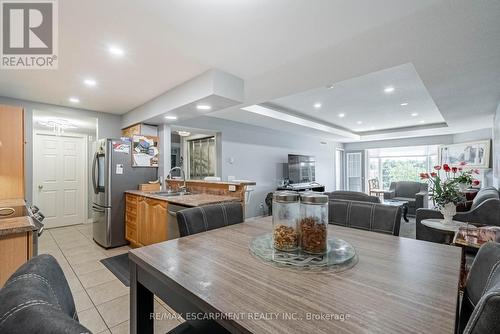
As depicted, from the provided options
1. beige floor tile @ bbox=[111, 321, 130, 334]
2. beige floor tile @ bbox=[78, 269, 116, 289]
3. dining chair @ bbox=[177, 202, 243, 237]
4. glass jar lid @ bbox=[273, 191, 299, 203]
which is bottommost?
beige floor tile @ bbox=[111, 321, 130, 334]

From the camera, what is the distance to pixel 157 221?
113 inches

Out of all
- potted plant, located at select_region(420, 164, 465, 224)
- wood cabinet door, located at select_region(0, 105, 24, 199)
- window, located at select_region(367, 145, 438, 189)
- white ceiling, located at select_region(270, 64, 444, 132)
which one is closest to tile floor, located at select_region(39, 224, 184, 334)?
wood cabinet door, located at select_region(0, 105, 24, 199)

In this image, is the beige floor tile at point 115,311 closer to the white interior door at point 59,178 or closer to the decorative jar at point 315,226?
the decorative jar at point 315,226

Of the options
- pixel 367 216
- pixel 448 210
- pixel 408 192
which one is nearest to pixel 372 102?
pixel 448 210

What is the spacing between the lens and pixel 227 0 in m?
1.49

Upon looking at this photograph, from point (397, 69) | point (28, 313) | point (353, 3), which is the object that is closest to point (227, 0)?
point (353, 3)

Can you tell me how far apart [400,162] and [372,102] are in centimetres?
486

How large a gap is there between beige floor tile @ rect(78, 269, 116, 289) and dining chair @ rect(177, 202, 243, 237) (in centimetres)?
177

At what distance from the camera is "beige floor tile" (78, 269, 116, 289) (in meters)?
2.38

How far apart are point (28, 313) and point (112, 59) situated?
98.2 inches

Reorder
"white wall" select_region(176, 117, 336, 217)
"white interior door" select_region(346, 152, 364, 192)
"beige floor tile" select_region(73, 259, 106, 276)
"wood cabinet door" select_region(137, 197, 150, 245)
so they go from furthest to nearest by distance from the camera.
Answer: "white interior door" select_region(346, 152, 364, 192) → "white wall" select_region(176, 117, 336, 217) → "wood cabinet door" select_region(137, 197, 150, 245) → "beige floor tile" select_region(73, 259, 106, 276)

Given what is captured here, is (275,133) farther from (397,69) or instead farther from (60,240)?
(60,240)

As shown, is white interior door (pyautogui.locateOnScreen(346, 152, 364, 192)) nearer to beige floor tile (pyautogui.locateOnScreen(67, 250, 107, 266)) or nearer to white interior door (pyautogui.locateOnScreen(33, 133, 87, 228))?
beige floor tile (pyautogui.locateOnScreen(67, 250, 107, 266))

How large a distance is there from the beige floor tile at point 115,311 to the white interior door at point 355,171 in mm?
8458
